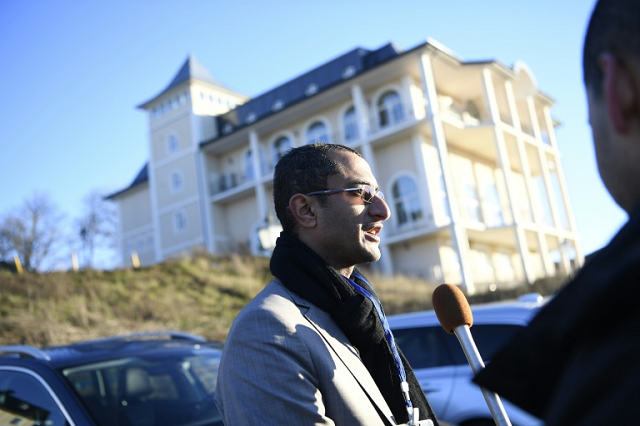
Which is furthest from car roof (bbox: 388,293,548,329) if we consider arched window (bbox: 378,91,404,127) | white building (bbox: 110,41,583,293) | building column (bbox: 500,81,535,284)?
arched window (bbox: 378,91,404,127)

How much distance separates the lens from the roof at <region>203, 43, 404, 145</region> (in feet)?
108

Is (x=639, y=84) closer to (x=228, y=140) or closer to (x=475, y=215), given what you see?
(x=475, y=215)

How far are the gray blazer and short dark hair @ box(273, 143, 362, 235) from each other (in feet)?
1.71

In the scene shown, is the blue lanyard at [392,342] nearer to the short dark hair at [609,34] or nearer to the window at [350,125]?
the short dark hair at [609,34]

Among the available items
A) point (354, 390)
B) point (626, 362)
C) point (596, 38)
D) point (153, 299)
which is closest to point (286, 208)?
point (354, 390)

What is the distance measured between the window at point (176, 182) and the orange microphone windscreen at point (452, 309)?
127 feet

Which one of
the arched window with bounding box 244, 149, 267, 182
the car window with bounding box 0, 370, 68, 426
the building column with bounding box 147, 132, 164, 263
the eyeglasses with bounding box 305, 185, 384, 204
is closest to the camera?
the eyeglasses with bounding box 305, 185, 384, 204

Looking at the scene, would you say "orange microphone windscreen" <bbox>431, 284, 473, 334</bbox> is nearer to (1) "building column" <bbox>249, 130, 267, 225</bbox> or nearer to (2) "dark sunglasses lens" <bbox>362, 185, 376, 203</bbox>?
(2) "dark sunglasses lens" <bbox>362, 185, 376, 203</bbox>

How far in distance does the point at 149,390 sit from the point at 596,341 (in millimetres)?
4114

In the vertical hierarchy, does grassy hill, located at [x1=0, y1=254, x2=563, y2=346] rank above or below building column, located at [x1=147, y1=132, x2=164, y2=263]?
below

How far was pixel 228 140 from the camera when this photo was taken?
1489 inches

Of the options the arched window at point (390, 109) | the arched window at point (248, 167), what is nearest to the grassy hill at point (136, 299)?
the arched window at point (390, 109)

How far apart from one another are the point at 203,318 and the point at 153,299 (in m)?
2.19

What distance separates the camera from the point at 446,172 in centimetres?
2953
